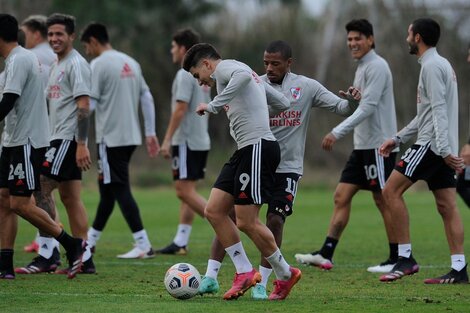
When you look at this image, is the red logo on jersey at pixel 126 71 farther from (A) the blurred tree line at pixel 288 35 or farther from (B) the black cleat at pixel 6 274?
(A) the blurred tree line at pixel 288 35

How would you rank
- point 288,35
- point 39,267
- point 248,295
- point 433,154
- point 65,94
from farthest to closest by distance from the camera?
point 288,35 → point 65,94 → point 39,267 → point 433,154 → point 248,295

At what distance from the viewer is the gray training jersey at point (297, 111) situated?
30.7ft

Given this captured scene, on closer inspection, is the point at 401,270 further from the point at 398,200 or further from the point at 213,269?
the point at 213,269

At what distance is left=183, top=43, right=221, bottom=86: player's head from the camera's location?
8703mm

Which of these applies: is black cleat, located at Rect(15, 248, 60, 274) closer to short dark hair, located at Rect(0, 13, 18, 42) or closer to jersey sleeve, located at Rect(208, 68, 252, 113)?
short dark hair, located at Rect(0, 13, 18, 42)

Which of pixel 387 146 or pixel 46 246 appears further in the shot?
pixel 46 246

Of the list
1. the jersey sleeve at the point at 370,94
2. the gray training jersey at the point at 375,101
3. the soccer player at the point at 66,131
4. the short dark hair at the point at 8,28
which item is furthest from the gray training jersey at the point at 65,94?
the gray training jersey at the point at 375,101

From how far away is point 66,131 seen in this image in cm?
1112

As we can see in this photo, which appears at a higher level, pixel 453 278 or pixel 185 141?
pixel 185 141

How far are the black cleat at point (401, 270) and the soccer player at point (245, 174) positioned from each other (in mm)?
1713

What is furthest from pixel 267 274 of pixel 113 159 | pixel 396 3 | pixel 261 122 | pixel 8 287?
pixel 396 3

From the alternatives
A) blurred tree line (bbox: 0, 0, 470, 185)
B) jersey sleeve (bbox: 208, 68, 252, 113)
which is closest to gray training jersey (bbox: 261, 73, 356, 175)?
jersey sleeve (bbox: 208, 68, 252, 113)

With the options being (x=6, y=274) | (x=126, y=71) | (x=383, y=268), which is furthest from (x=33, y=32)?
(x=383, y=268)

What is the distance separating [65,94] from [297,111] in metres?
→ 3.02
